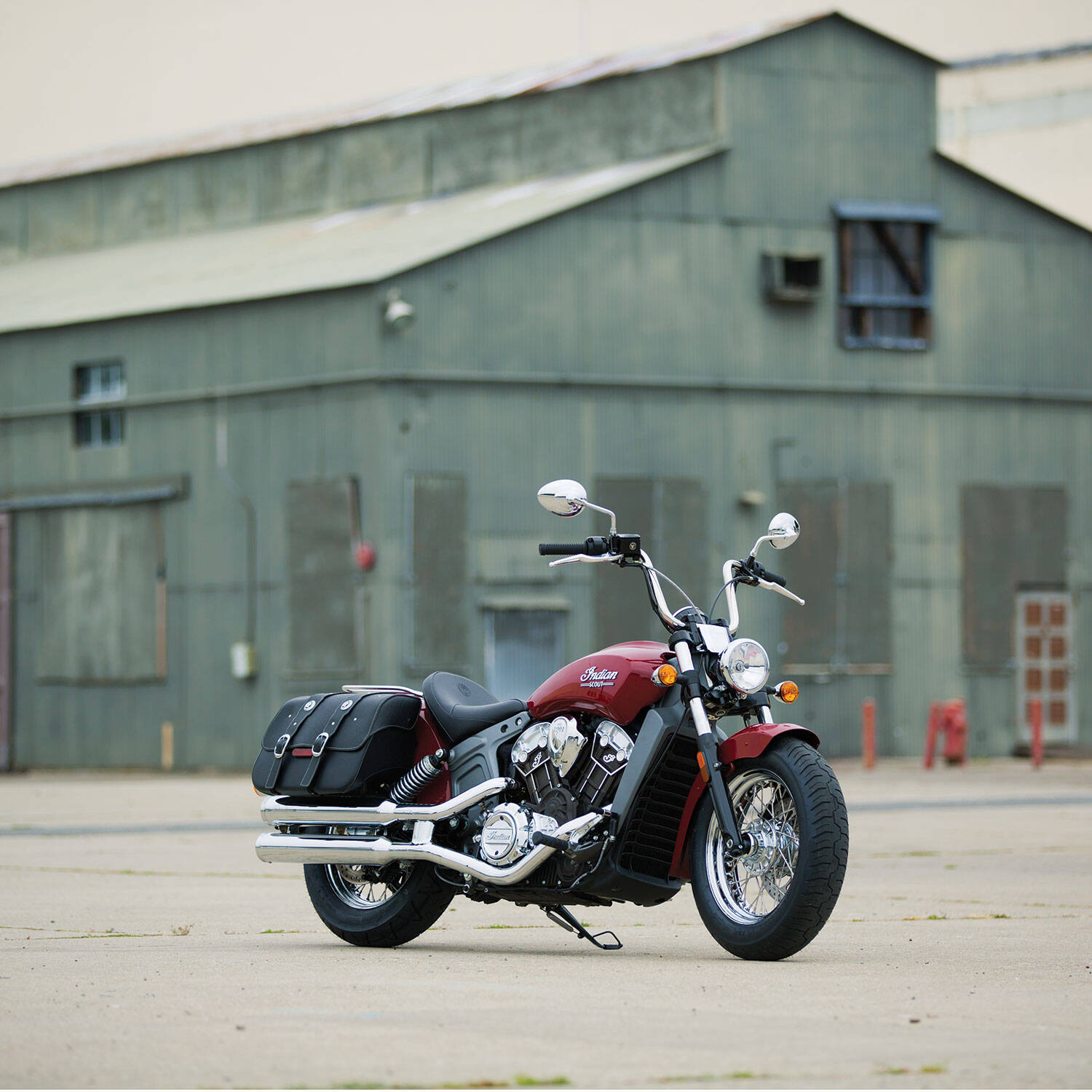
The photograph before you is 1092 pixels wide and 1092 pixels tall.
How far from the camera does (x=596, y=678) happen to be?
343 inches

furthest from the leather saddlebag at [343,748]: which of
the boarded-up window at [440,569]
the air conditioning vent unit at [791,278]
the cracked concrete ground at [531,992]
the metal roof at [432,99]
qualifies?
the metal roof at [432,99]

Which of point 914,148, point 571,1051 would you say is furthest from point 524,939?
point 914,148

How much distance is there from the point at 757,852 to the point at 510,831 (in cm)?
108

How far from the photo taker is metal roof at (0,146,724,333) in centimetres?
3030

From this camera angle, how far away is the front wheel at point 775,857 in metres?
7.97

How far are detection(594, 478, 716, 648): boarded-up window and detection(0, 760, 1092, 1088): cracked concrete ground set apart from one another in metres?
16.3

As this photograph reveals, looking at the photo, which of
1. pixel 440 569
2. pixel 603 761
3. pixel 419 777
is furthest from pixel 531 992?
pixel 440 569

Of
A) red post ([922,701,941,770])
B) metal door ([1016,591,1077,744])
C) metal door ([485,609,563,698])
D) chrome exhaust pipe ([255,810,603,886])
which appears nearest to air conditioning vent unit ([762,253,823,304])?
metal door ([1016,591,1077,744])

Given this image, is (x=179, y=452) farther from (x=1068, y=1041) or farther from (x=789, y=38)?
(x=1068, y=1041)

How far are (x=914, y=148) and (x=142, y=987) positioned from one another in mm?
27200

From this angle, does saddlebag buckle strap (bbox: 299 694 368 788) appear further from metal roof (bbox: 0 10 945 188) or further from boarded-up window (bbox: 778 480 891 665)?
metal roof (bbox: 0 10 945 188)

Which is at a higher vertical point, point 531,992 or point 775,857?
→ point 775,857

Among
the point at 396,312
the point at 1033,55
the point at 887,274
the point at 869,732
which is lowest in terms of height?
the point at 869,732

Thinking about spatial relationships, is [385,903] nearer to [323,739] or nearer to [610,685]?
[323,739]
